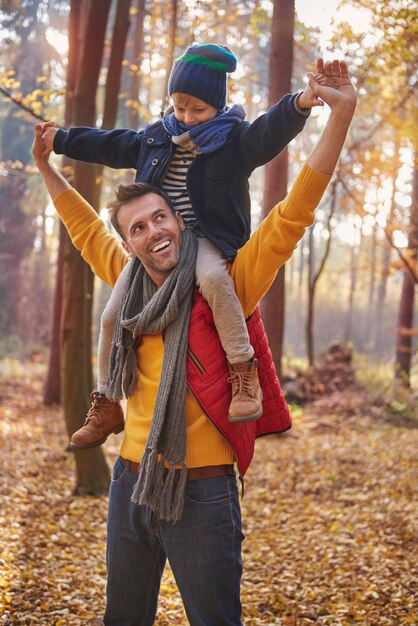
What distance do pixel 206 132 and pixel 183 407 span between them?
3.25 ft

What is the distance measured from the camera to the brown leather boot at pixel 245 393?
2.12 metres

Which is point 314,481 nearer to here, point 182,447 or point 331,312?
point 182,447

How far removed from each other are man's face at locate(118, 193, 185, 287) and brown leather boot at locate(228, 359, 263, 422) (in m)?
0.44

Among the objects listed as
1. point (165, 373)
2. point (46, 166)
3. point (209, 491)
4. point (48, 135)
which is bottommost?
point (209, 491)

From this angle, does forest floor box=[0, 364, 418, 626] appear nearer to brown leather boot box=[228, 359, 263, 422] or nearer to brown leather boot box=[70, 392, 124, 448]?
brown leather boot box=[70, 392, 124, 448]

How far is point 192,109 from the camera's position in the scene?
7.80ft

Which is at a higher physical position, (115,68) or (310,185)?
(115,68)

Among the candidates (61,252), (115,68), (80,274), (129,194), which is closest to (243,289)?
(129,194)

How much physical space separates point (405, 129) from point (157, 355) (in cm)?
600

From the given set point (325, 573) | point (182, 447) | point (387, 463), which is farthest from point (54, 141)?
point (387, 463)

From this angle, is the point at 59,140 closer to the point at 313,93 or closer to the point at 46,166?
the point at 46,166

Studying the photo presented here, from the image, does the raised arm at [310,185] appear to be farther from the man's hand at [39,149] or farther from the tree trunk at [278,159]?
the tree trunk at [278,159]

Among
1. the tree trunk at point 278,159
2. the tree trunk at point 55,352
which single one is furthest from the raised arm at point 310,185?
the tree trunk at point 55,352

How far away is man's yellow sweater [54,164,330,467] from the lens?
6.76 feet
